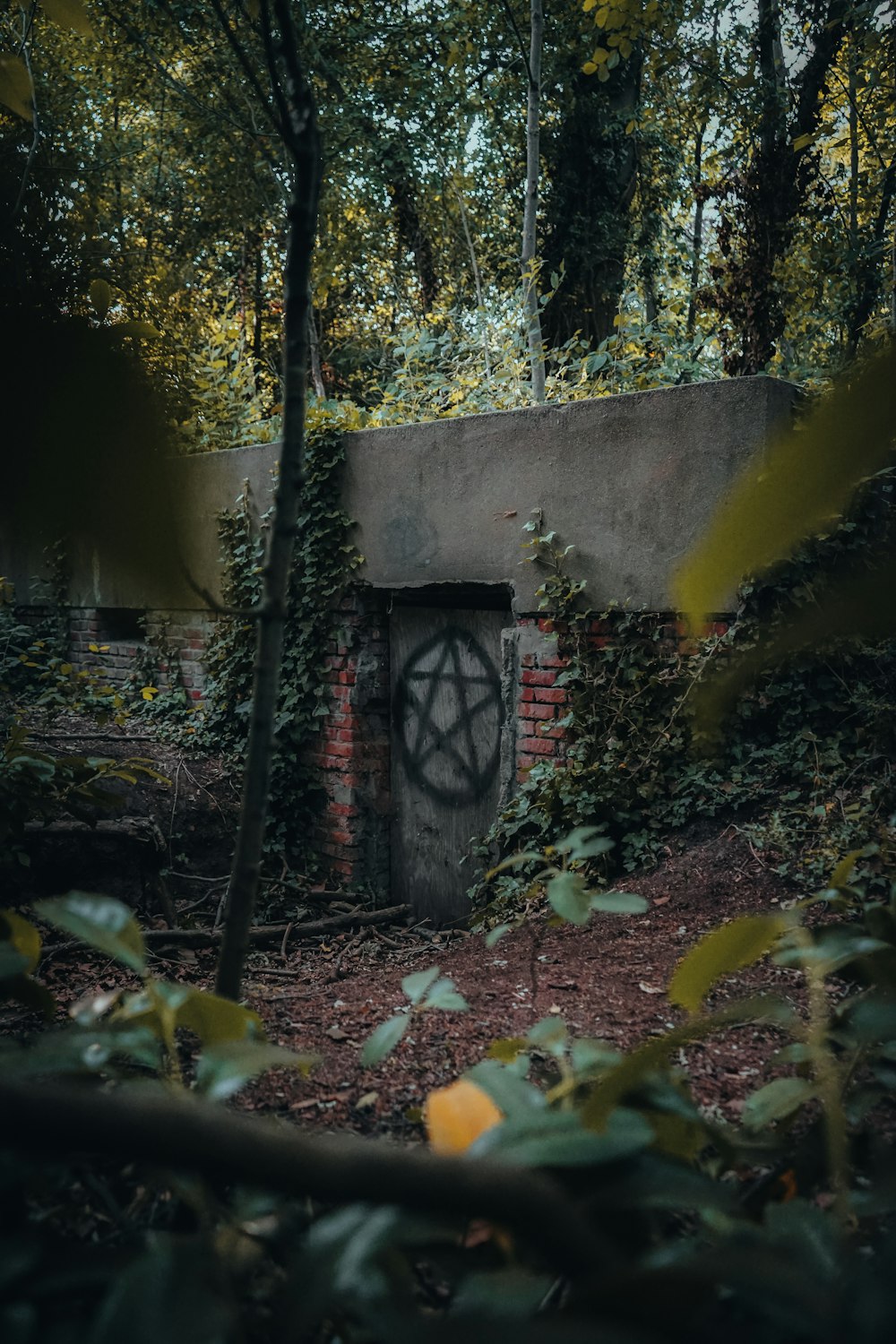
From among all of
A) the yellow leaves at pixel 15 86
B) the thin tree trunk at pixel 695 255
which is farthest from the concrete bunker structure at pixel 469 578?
the thin tree trunk at pixel 695 255

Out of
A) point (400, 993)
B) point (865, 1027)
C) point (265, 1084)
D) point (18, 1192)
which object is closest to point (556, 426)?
point (400, 993)

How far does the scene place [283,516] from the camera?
3.89 ft

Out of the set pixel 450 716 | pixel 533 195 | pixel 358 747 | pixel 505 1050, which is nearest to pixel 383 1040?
pixel 505 1050

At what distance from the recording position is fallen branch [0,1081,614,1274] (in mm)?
599

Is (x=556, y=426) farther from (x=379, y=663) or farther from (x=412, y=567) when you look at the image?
(x=379, y=663)

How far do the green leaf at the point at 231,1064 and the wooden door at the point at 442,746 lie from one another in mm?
3806

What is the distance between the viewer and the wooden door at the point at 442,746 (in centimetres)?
487

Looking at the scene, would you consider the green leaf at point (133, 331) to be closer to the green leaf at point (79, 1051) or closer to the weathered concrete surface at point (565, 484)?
the green leaf at point (79, 1051)

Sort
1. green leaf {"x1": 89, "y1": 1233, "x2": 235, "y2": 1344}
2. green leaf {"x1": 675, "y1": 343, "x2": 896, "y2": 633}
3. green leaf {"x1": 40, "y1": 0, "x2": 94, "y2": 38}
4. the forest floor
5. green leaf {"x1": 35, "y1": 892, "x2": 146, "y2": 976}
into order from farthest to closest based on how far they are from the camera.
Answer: the forest floor
green leaf {"x1": 40, "y1": 0, "x2": 94, "y2": 38}
green leaf {"x1": 35, "y1": 892, "x2": 146, "y2": 976}
green leaf {"x1": 89, "y1": 1233, "x2": 235, "y2": 1344}
green leaf {"x1": 675, "y1": 343, "x2": 896, "y2": 633}

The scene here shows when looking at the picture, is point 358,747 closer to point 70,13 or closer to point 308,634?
point 308,634

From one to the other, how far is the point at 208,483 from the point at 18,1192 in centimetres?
72

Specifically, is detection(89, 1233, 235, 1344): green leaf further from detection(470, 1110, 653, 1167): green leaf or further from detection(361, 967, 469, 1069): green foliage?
detection(361, 967, 469, 1069): green foliage

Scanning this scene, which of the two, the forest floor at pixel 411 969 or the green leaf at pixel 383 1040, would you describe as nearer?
the green leaf at pixel 383 1040

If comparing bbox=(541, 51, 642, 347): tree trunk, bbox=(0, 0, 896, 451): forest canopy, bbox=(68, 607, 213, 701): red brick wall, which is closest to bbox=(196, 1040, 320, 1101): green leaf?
bbox=(0, 0, 896, 451): forest canopy
